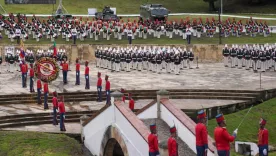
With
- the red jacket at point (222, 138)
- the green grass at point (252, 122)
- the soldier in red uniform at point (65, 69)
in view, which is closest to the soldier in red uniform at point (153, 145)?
the red jacket at point (222, 138)

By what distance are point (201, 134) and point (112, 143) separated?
22.2 feet

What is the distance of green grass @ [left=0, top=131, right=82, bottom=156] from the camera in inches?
907

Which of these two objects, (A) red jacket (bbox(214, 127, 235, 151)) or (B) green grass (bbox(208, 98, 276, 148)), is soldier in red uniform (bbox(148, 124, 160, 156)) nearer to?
(A) red jacket (bbox(214, 127, 235, 151))

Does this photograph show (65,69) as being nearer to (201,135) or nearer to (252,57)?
(252,57)

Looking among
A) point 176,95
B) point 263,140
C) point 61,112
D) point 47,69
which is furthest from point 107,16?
point 263,140

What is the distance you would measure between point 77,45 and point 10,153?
75.5 ft

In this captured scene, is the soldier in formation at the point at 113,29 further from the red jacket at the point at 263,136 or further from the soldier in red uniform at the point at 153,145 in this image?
the soldier in red uniform at the point at 153,145

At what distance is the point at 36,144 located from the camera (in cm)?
2395

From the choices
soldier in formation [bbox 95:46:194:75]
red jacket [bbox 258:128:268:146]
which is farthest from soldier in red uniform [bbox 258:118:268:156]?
soldier in formation [bbox 95:46:194:75]

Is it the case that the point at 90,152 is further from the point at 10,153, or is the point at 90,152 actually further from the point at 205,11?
the point at 205,11

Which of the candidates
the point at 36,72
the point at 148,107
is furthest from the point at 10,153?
the point at 36,72

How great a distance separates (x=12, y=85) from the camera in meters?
34.7

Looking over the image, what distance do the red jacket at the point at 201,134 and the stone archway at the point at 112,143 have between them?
5025 millimetres

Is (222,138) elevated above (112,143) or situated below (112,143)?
above
